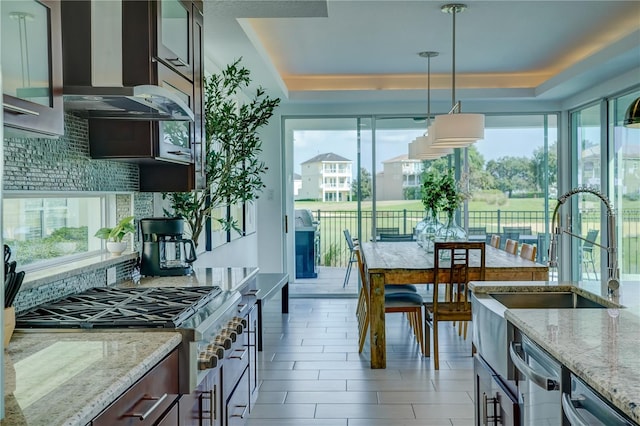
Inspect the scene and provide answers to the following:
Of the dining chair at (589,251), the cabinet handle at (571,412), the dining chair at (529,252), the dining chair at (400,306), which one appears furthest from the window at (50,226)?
the dining chair at (589,251)

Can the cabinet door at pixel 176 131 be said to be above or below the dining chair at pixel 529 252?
above

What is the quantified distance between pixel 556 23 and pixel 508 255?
2053 mm

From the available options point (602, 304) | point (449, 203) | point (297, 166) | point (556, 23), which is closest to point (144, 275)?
point (602, 304)

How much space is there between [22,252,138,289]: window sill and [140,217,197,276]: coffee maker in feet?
0.29

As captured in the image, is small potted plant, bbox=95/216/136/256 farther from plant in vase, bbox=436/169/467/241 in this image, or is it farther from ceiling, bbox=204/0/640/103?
plant in vase, bbox=436/169/467/241

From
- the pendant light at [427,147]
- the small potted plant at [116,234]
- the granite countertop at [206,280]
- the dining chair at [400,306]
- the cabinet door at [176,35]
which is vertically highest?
the cabinet door at [176,35]

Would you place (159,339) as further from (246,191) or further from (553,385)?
(246,191)

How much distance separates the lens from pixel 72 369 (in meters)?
1.54

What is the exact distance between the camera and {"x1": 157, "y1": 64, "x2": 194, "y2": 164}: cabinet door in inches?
103

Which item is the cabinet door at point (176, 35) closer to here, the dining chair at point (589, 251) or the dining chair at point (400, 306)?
the dining chair at point (400, 306)

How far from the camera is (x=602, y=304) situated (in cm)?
236

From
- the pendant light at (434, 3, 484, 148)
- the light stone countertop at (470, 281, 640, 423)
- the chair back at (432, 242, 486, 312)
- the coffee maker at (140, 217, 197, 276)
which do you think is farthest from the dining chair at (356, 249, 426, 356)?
the light stone countertop at (470, 281, 640, 423)

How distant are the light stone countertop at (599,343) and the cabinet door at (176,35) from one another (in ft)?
5.86

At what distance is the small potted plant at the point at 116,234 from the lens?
119 inches
